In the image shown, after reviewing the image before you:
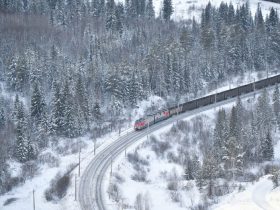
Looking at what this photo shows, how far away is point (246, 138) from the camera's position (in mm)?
99688

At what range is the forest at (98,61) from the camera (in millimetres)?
98938

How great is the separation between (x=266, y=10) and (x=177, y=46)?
83.4 metres

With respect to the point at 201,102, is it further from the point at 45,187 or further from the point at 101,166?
the point at 45,187

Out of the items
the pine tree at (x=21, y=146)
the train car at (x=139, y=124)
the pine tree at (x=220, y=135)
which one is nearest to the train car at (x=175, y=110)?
the train car at (x=139, y=124)

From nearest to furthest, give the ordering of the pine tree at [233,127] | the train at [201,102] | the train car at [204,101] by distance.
Result: the pine tree at [233,127] → the train at [201,102] → the train car at [204,101]

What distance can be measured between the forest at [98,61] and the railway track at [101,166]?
7.50m

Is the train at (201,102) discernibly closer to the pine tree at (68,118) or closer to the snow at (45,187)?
the snow at (45,187)

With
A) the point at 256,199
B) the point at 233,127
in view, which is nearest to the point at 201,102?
the point at 233,127

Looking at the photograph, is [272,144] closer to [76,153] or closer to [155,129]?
[155,129]

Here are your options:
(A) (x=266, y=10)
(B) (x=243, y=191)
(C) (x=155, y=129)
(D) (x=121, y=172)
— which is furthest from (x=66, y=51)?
(A) (x=266, y=10)

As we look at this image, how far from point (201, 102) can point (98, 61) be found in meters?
28.6

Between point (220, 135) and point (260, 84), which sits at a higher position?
point (260, 84)

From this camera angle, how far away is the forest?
98.9 meters

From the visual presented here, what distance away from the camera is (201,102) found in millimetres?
115625
